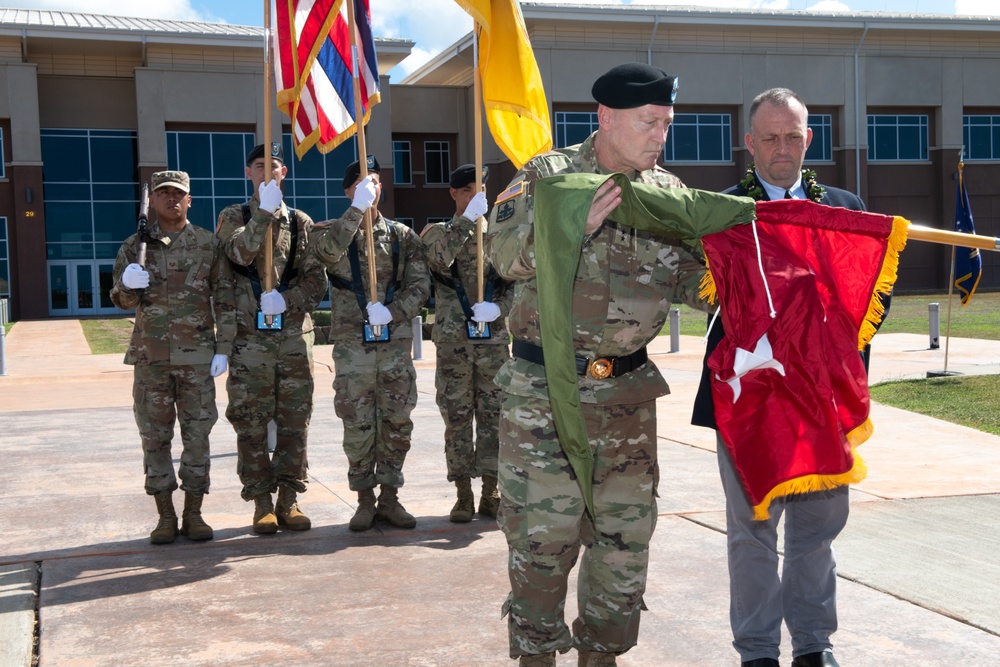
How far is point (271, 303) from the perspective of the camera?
671 centimetres

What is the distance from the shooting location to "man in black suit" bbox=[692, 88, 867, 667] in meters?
4.01

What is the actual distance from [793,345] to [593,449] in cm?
85

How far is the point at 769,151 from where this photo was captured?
4418 mm

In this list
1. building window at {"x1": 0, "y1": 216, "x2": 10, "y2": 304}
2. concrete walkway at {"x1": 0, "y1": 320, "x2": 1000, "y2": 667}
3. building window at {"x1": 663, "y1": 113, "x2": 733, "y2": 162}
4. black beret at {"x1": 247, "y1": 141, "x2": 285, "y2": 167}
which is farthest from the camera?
building window at {"x1": 663, "y1": 113, "x2": 733, "y2": 162}

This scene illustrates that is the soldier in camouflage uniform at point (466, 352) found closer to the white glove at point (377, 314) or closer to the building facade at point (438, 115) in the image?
the white glove at point (377, 314)

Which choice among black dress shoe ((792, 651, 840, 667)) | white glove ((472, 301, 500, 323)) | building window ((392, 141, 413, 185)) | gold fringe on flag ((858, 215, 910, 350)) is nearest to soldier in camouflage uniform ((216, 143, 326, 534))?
white glove ((472, 301, 500, 323))

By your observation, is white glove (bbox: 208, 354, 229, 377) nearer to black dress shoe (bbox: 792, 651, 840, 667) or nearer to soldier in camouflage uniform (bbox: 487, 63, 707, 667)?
soldier in camouflage uniform (bbox: 487, 63, 707, 667)

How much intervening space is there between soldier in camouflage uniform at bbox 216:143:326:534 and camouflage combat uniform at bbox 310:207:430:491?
8.3 inches

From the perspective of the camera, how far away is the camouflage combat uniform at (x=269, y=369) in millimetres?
6816

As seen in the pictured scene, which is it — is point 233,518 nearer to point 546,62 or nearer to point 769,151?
point 769,151

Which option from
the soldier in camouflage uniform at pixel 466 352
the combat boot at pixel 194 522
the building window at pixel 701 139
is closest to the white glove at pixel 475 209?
the soldier in camouflage uniform at pixel 466 352

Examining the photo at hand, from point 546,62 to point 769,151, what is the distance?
4129cm

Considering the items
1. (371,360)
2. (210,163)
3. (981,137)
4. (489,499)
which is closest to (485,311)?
(371,360)

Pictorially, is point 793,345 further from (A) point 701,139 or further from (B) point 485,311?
(A) point 701,139
